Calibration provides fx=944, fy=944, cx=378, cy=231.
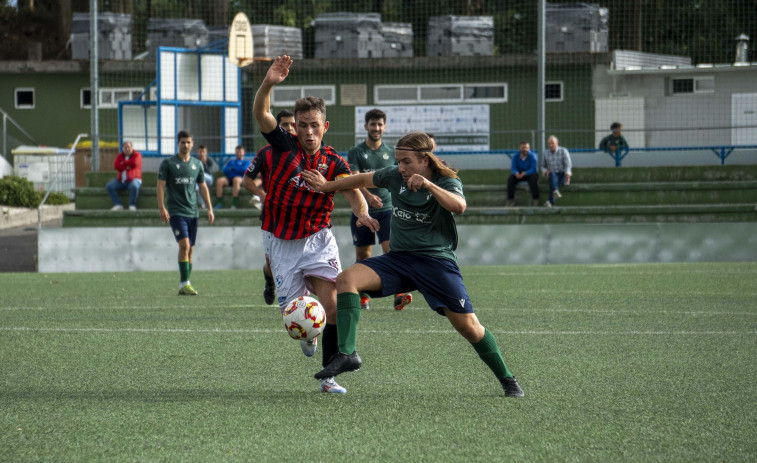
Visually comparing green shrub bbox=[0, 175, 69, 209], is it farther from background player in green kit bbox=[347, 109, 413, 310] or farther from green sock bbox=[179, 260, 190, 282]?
background player in green kit bbox=[347, 109, 413, 310]

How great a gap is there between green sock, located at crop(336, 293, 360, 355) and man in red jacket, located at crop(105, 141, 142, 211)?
543 inches

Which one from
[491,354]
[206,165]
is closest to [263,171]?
[491,354]

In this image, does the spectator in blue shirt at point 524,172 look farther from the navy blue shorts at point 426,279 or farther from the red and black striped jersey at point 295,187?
the navy blue shorts at point 426,279

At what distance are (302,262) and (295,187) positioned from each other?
0.48 m

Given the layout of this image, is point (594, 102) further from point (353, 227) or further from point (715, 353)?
point (715, 353)

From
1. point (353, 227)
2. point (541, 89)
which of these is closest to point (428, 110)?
point (541, 89)

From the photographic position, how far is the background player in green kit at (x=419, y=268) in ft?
17.5

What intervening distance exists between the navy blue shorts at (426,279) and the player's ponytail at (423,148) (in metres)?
0.51

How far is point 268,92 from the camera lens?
18.9 feet

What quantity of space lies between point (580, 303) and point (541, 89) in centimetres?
798

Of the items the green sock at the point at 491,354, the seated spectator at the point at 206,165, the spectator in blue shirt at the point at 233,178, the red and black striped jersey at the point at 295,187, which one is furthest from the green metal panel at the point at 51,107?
the green sock at the point at 491,354

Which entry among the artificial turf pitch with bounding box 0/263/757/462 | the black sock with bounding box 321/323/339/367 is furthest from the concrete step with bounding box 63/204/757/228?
the black sock with bounding box 321/323/339/367

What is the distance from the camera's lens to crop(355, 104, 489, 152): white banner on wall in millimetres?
23125

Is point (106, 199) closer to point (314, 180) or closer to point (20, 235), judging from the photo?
point (20, 235)
